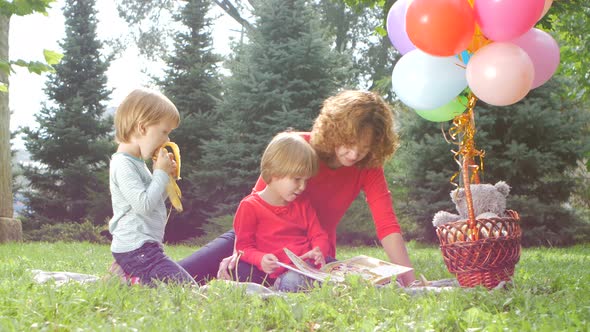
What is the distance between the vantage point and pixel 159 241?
3646 millimetres

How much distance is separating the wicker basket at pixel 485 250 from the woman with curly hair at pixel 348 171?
0.45 metres

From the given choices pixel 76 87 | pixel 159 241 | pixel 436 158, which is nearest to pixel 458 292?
pixel 159 241

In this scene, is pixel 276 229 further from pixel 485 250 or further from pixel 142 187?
pixel 485 250

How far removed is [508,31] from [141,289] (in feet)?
7.57

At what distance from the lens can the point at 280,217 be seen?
379cm

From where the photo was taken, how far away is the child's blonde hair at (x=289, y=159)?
3.63 meters

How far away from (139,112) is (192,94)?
30.5 feet

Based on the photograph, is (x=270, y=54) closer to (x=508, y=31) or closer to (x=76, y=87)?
(x=76, y=87)

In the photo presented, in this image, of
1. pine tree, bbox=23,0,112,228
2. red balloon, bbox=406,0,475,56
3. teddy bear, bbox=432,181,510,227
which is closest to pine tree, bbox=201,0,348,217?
pine tree, bbox=23,0,112,228

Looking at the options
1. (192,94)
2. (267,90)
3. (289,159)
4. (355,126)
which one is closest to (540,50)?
(355,126)

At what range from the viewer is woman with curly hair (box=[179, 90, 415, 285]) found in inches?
149

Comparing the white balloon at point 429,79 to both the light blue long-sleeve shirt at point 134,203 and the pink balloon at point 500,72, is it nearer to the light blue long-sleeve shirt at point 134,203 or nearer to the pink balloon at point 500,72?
the pink balloon at point 500,72

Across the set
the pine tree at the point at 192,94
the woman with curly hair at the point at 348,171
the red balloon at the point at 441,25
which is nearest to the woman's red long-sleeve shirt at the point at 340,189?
the woman with curly hair at the point at 348,171

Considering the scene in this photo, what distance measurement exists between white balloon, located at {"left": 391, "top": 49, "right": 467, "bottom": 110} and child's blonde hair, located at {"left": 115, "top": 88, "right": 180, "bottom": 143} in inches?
55.7
